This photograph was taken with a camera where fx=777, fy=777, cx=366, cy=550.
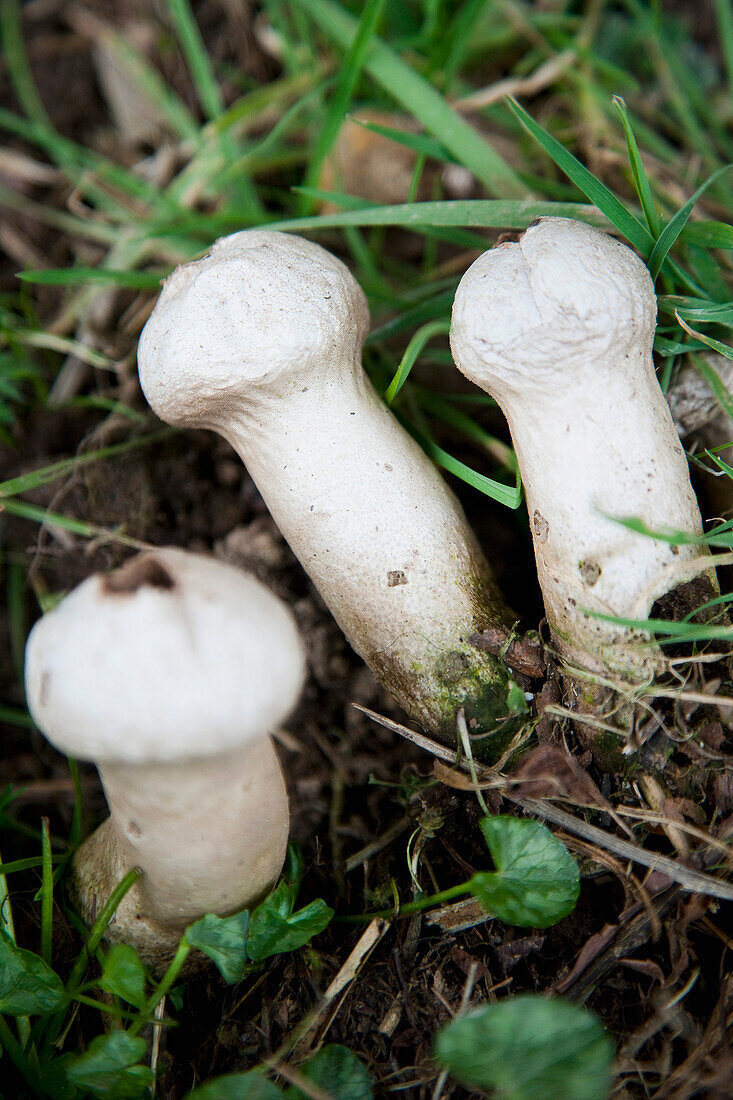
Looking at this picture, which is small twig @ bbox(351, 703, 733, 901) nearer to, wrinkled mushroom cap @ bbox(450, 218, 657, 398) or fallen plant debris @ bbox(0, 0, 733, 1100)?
fallen plant debris @ bbox(0, 0, 733, 1100)

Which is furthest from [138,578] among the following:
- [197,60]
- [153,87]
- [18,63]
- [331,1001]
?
[18,63]

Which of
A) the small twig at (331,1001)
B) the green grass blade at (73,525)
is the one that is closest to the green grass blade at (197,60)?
the green grass blade at (73,525)

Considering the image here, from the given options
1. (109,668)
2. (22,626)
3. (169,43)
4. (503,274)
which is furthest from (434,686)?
(169,43)

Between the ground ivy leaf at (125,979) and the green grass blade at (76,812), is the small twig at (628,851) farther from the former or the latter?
the green grass blade at (76,812)

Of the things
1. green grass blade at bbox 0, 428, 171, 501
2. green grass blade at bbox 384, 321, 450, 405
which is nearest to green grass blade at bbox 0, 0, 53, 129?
green grass blade at bbox 0, 428, 171, 501

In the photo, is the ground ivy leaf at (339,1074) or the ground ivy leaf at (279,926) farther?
the ground ivy leaf at (279,926)
